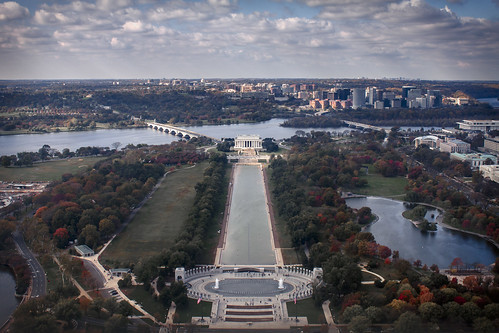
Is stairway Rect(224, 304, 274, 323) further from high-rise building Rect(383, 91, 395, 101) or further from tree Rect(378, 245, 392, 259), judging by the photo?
high-rise building Rect(383, 91, 395, 101)

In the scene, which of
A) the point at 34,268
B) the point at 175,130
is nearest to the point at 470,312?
the point at 34,268

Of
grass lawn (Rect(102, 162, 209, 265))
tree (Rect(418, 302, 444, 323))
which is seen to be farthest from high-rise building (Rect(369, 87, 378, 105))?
tree (Rect(418, 302, 444, 323))

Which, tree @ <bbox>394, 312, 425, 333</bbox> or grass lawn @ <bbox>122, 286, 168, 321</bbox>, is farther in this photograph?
grass lawn @ <bbox>122, 286, 168, 321</bbox>

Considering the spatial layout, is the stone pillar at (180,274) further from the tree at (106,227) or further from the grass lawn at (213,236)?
the tree at (106,227)

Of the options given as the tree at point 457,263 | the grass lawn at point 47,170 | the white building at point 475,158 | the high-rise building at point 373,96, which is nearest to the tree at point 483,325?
the tree at point 457,263

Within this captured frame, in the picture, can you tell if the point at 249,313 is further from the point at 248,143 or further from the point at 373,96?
the point at 373,96

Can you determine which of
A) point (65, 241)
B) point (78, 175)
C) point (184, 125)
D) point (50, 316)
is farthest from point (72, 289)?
point (184, 125)

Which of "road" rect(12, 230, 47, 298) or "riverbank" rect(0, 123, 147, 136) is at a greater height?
"riverbank" rect(0, 123, 147, 136)
